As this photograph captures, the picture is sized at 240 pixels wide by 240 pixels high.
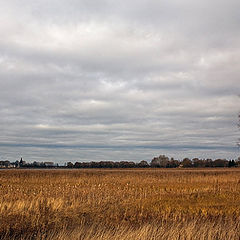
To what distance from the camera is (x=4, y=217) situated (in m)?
11.7

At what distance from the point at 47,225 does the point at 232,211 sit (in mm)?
9206

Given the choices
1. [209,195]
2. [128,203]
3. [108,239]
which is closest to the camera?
[108,239]

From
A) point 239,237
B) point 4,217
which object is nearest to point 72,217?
point 4,217

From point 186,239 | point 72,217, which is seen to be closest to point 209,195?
point 72,217

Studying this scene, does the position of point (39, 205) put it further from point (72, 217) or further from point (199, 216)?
point (199, 216)

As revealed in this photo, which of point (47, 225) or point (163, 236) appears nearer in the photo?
point (163, 236)

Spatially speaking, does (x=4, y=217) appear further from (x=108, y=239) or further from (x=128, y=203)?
(x=128, y=203)

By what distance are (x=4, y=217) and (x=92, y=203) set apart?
17.9ft

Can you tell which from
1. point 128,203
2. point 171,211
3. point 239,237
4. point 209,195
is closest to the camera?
point 239,237

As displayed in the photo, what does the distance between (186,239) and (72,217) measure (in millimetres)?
5197

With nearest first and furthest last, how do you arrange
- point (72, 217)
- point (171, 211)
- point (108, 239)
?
1. point (108, 239)
2. point (72, 217)
3. point (171, 211)

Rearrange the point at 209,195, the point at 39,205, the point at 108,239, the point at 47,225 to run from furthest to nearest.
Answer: the point at 209,195, the point at 39,205, the point at 47,225, the point at 108,239

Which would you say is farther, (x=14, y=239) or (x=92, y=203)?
(x=92, y=203)

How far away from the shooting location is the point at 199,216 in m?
14.9
